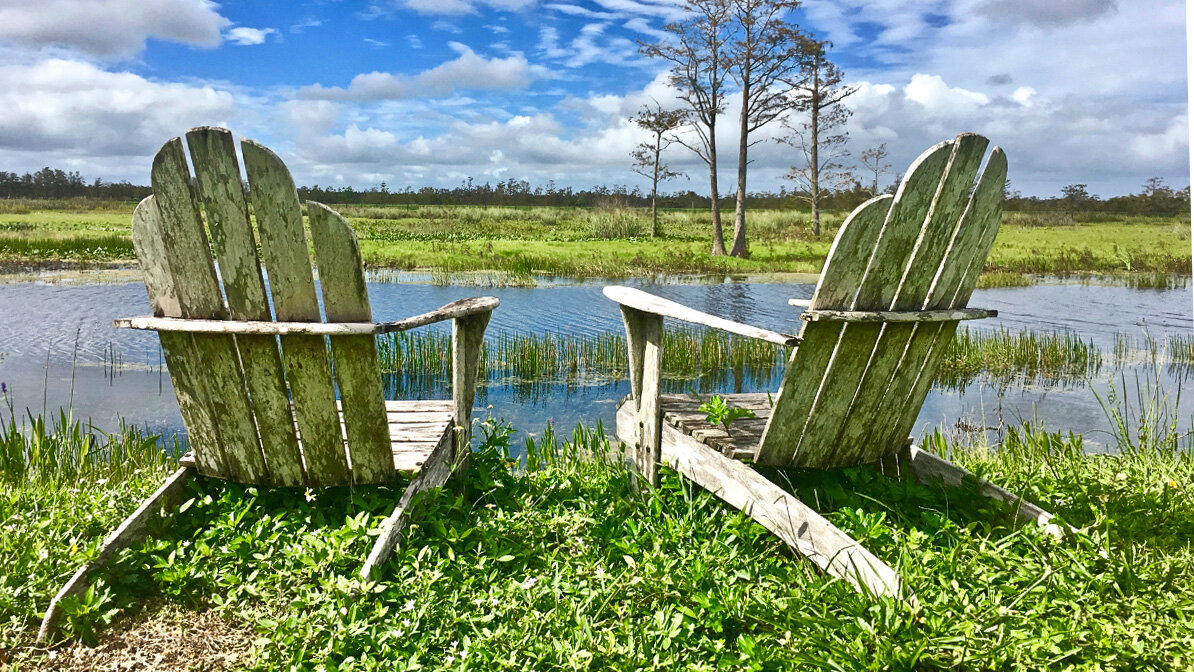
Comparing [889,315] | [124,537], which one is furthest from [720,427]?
[124,537]

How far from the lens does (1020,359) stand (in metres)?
9.34

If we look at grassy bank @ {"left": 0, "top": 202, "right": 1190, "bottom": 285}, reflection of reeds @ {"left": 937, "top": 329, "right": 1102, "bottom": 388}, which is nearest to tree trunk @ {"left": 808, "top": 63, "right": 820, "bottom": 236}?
grassy bank @ {"left": 0, "top": 202, "right": 1190, "bottom": 285}

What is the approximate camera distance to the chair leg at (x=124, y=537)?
2414mm

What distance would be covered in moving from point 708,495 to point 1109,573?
1414 mm

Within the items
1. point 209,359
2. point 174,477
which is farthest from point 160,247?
point 174,477

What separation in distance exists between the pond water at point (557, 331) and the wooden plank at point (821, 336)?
7.46 feet

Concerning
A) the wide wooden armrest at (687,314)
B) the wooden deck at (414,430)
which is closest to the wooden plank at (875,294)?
the wide wooden armrest at (687,314)

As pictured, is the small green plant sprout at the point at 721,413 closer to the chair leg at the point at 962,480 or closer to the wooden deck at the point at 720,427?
the wooden deck at the point at 720,427

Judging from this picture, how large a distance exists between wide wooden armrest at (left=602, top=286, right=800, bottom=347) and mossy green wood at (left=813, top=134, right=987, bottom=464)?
0.43m

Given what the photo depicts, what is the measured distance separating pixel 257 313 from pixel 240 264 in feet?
0.60

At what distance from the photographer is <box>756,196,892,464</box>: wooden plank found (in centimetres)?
254

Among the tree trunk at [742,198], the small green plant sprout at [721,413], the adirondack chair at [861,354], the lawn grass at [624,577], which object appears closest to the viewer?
the lawn grass at [624,577]

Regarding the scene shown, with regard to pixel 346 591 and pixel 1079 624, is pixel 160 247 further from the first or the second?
pixel 1079 624

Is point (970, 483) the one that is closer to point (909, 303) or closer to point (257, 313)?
point (909, 303)
